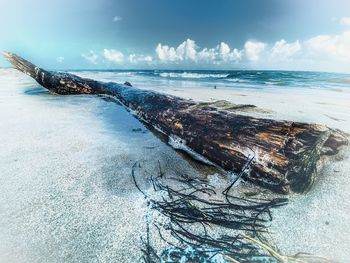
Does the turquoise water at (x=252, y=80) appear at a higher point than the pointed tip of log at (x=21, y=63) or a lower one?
lower

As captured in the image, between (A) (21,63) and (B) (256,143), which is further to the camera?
(A) (21,63)

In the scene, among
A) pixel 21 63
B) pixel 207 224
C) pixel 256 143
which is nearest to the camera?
pixel 207 224

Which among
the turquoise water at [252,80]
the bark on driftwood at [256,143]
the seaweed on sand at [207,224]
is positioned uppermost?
the bark on driftwood at [256,143]

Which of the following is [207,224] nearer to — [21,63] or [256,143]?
[256,143]

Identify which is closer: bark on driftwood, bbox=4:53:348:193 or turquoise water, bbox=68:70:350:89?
bark on driftwood, bbox=4:53:348:193

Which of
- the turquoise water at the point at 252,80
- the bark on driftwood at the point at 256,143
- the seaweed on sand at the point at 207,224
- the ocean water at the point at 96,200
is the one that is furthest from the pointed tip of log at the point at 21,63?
the turquoise water at the point at 252,80

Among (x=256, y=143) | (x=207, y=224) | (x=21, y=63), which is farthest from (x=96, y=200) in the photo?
(x=21, y=63)

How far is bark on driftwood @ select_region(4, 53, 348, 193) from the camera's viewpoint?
6.72ft

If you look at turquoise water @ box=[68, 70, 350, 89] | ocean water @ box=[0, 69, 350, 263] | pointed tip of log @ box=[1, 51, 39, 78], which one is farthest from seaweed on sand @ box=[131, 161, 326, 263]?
turquoise water @ box=[68, 70, 350, 89]

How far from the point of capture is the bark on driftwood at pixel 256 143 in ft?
6.72

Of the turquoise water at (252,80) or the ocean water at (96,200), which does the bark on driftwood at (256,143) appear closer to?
the ocean water at (96,200)

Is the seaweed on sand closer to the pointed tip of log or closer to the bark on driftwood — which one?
the bark on driftwood

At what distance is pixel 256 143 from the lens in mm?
2258

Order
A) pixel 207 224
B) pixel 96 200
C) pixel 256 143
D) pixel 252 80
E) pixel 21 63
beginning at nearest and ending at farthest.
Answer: pixel 207 224 < pixel 96 200 < pixel 256 143 < pixel 21 63 < pixel 252 80
